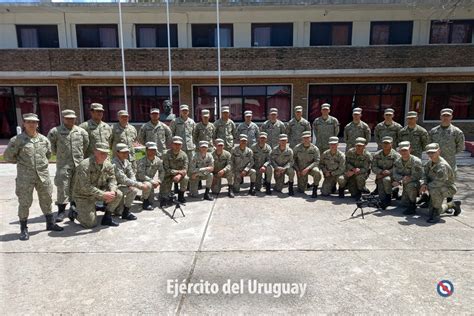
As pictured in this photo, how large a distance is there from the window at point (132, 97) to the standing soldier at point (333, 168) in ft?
35.6

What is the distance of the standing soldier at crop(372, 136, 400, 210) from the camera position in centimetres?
648

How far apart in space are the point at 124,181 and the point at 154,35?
497 inches

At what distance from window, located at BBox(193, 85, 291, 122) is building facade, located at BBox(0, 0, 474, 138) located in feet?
0.17

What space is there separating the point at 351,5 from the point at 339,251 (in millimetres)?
14130

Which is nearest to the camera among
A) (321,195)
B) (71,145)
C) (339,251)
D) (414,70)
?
(339,251)

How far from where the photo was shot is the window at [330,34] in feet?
53.0

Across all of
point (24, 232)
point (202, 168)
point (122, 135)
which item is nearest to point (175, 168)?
point (202, 168)

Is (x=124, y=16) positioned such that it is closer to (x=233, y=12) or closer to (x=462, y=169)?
(x=233, y=12)

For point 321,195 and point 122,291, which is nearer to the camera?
point 122,291

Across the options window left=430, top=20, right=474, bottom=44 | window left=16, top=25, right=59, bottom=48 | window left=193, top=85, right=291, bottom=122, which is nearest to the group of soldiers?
window left=193, top=85, right=291, bottom=122

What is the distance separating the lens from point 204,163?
7.09 meters

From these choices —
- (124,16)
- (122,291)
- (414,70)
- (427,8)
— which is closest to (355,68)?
(414,70)

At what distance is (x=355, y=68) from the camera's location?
15039mm

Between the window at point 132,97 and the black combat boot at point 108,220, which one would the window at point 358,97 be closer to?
the window at point 132,97
